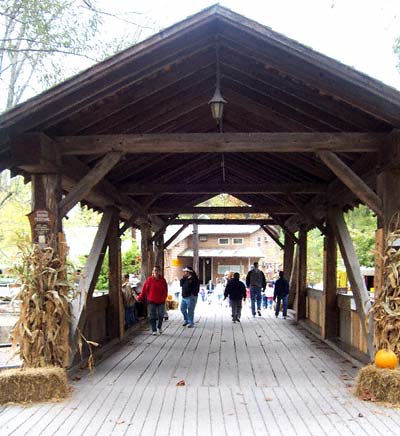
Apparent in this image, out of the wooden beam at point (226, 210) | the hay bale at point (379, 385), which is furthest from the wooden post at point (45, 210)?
the wooden beam at point (226, 210)

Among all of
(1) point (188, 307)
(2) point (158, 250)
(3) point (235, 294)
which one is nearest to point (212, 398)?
(1) point (188, 307)

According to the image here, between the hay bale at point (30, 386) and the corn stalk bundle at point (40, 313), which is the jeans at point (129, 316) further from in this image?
the hay bale at point (30, 386)

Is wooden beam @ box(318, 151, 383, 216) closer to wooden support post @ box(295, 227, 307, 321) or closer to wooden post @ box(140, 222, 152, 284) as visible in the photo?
wooden support post @ box(295, 227, 307, 321)

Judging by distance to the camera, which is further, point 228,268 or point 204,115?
point 228,268

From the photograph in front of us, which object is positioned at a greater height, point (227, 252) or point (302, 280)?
point (227, 252)

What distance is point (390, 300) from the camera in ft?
20.4

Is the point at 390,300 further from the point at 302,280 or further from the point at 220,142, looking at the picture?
the point at 302,280

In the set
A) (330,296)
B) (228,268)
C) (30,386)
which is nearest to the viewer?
(30,386)

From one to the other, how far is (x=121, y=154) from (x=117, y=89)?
86 cm

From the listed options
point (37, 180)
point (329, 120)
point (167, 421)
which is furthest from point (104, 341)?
point (329, 120)

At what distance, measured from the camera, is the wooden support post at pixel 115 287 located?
34.1 ft

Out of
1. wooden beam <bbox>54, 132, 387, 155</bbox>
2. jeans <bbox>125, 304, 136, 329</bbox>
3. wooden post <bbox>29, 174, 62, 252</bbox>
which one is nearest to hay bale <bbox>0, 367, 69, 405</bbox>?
wooden post <bbox>29, 174, 62, 252</bbox>

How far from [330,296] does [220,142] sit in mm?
4792

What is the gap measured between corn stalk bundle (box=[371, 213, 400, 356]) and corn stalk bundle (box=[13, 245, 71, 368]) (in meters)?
3.62
